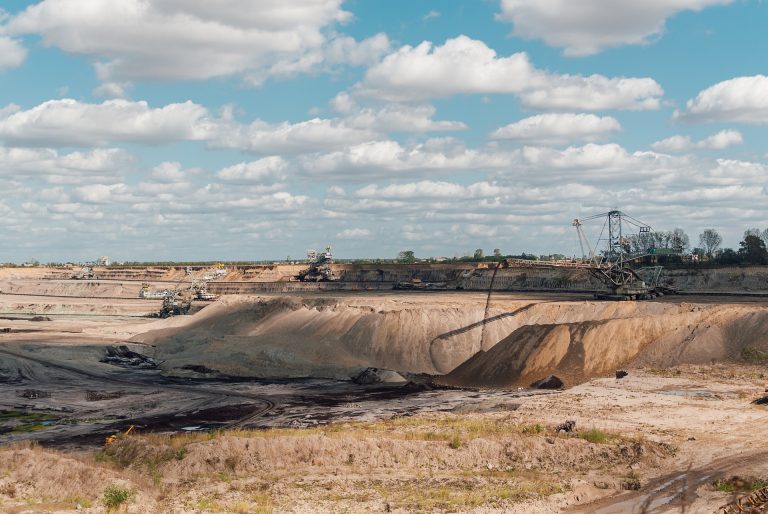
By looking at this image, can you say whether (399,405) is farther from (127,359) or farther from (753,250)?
(753,250)

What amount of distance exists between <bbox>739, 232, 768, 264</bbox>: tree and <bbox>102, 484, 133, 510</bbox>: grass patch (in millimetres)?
121309

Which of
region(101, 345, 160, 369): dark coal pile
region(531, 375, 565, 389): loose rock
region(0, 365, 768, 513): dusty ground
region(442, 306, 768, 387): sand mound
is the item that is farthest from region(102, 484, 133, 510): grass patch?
region(101, 345, 160, 369): dark coal pile

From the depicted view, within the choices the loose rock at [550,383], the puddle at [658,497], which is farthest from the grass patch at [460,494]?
the loose rock at [550,383]

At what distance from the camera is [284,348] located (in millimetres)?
81062

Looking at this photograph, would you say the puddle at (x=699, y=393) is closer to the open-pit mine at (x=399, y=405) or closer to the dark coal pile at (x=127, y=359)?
the open-pit mine at (x=399, y=405)

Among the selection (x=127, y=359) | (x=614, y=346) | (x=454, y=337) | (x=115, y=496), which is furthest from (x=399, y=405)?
(x=127, y=359)

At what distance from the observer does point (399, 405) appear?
5459 cm

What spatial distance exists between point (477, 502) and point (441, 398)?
28.9 metres

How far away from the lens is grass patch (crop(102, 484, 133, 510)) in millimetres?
26906

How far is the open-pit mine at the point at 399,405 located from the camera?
29391 mm

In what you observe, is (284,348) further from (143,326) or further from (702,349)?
(702,349)

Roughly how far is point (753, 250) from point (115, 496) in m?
136

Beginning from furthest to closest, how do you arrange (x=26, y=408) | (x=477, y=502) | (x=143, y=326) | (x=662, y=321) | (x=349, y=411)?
(x=143, y=326) < (x=662, y=321) < (x=26, y=408) < (x=349, y=411) < (x=477, y=502)

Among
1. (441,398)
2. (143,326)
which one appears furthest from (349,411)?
(143,326)
